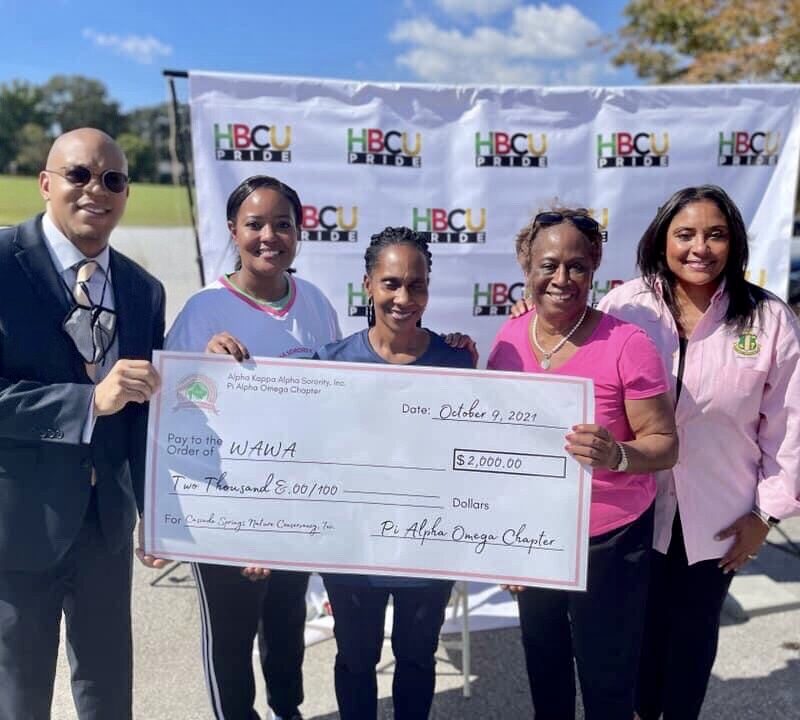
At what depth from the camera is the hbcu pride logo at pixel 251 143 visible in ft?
11.2

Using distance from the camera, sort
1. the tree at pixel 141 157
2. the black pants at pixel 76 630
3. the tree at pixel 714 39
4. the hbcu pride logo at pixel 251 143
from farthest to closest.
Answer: the tree at pixel 141 157 < the tree at pixel 714 39 < the hbcu pride logo at pixel 251 143 < the black pants at pixel 76 630

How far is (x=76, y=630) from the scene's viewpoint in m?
2.07

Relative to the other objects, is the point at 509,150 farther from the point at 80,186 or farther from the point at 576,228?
the point at 80,186

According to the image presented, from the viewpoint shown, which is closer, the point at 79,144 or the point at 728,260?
the point at 79,144

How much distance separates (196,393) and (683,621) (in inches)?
72.6

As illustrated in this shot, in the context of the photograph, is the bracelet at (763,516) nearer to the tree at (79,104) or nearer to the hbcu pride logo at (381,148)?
the hbcu pride logo at (381,148)

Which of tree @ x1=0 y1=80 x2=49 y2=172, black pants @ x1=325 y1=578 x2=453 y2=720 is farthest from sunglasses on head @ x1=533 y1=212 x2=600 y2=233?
tree @ x1=0 y1=80 x2=49 y2=172

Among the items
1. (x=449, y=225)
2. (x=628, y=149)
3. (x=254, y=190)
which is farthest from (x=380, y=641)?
(x=628, y=149)

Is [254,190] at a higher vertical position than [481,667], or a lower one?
higher

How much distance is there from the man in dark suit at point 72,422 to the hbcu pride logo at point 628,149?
270cm

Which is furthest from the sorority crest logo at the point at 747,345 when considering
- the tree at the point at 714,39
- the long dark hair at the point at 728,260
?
the tree at the point at 714,39

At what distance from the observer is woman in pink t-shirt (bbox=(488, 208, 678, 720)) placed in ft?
6.20

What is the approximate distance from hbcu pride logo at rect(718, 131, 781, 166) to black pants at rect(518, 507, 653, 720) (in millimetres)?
2640

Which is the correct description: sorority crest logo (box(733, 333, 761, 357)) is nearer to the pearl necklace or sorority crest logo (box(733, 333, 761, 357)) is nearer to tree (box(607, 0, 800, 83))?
the pearl necklace
